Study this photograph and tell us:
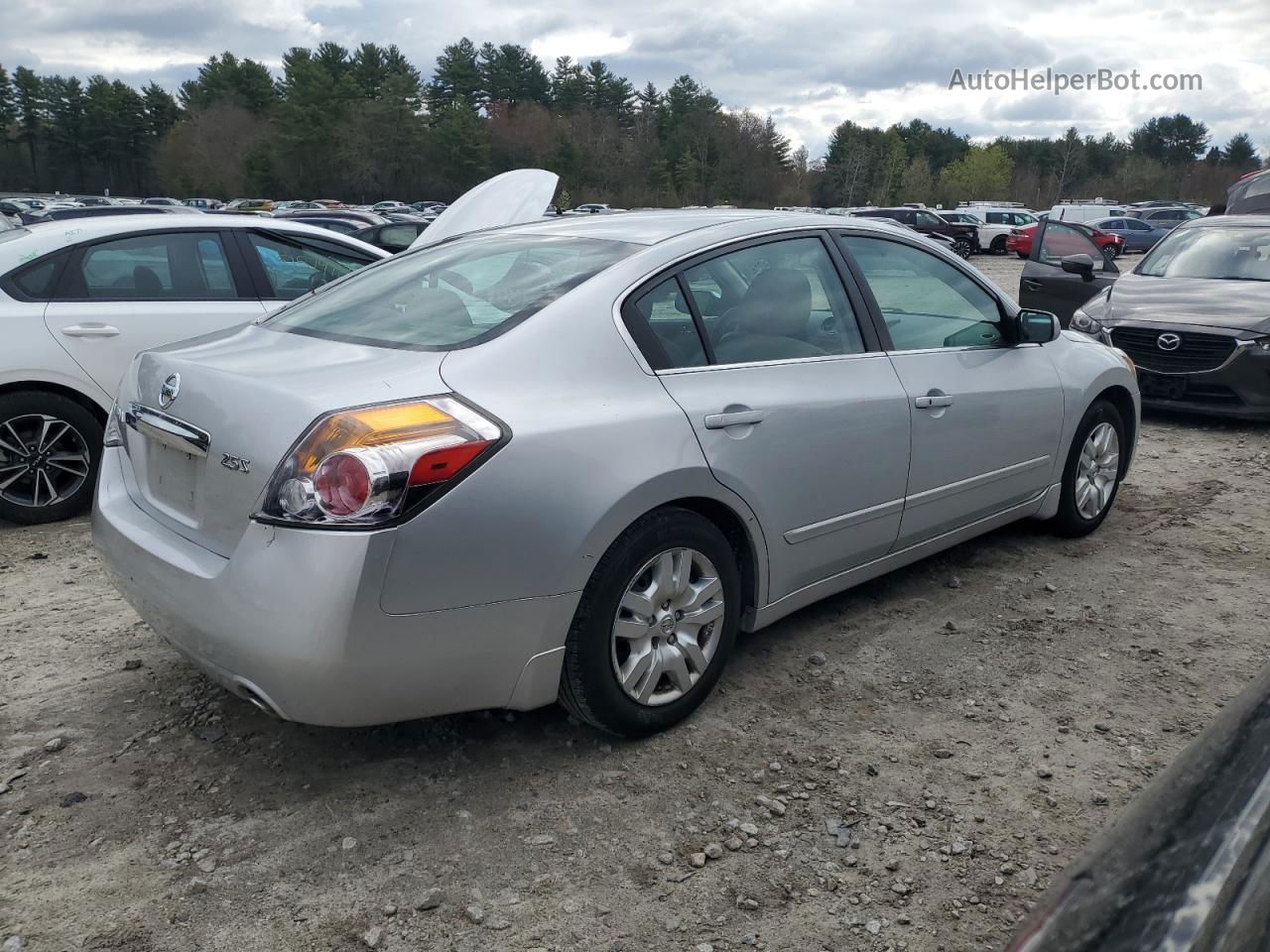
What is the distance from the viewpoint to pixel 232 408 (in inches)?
107

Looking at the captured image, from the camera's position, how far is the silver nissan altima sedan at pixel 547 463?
2498mm

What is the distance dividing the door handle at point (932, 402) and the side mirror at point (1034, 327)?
0.71 m

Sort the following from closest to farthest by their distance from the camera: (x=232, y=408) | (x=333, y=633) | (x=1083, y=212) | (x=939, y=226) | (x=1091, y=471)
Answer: (x=333, y=633) → (x=232, y=408) → (x=1091, y=471) → (x=939, y=226) → (x=1083, y=212)

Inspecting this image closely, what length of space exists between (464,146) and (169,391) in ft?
301

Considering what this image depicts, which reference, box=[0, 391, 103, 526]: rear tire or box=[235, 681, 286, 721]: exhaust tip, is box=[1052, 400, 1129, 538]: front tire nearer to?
box=[235, 681, 286, 721]: exhaust tip

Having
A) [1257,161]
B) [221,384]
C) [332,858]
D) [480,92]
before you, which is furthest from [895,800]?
[1257,161]

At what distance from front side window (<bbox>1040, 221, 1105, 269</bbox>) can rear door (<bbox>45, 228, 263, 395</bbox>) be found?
7.90 m

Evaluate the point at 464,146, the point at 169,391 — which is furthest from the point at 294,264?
the point at 464,146

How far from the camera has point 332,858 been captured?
2.58 meters

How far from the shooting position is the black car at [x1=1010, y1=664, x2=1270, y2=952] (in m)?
0.77

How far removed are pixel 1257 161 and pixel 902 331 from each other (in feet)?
391

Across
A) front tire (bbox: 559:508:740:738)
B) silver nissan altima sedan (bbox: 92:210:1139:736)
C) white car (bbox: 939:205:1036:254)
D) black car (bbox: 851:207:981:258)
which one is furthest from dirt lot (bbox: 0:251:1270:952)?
white car (bbox: 939:205:1036:254)

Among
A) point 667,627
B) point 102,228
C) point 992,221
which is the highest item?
point 992,221

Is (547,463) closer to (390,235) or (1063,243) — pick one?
(1063,243)
